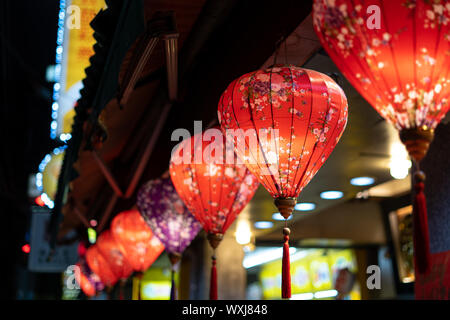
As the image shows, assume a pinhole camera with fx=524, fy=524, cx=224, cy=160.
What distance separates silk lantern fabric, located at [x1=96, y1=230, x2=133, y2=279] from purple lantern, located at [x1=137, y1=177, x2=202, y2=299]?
252 cm

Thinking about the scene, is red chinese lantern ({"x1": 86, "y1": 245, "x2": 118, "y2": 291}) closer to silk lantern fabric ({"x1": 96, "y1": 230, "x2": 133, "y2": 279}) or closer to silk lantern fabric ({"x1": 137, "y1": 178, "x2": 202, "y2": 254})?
silk lantern fabric ({"x1": 96, "y1": 230, "x2": 133, "y2": 279})

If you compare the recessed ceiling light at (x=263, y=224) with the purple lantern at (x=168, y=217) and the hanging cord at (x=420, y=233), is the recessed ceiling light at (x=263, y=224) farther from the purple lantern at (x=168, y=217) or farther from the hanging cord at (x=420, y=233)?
the hanging cord at (x=420, y=233)

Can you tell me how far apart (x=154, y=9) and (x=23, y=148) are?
18769mm

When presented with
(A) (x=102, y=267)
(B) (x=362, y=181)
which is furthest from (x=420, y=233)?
(A) (x=102, y=267)

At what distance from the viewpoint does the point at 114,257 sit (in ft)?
28.3

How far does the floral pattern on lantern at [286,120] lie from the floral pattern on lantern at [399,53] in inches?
25.3

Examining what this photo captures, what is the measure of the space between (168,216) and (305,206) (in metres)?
3.72

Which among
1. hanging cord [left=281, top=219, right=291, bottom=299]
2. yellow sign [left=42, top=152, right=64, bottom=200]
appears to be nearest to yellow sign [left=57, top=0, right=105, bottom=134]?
yellow sign [left=42, top=152, right=64, bottom=200]

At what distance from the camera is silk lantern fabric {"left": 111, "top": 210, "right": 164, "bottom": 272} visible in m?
7.43

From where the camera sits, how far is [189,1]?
448cm

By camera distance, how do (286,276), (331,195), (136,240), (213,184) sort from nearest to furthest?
(286,276)
(213,184)
(136,240)
(331,195)

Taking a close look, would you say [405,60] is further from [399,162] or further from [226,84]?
[399,162]

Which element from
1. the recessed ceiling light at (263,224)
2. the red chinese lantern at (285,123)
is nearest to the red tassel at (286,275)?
the red chinese lantern at (285,123)
